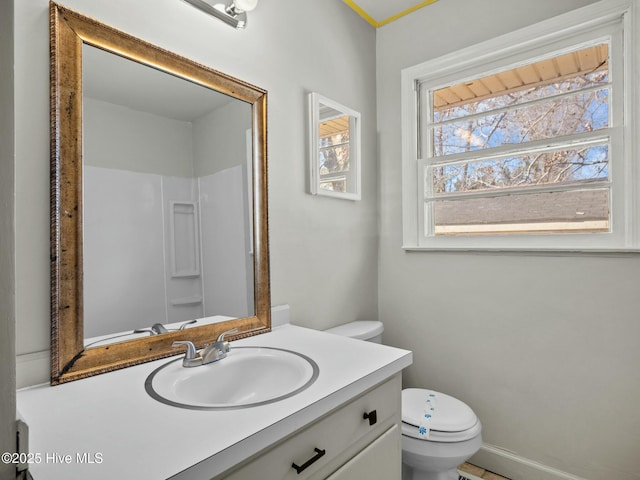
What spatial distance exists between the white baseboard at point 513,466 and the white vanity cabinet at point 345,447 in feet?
3.13

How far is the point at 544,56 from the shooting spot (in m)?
1.74

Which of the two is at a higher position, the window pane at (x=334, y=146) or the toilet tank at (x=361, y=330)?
the window pane at (x=334, y=146)

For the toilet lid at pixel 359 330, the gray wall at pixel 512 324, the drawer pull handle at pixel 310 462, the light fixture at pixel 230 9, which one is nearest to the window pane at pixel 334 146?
the gray wall at pixel 512 324

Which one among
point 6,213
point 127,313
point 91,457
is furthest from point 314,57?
point 91,457

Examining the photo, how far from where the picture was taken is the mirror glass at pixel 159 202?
1050 millimetres

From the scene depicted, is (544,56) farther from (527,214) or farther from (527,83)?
(527,214)

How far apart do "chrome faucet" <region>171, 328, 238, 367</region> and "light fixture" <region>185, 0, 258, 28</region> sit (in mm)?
1160

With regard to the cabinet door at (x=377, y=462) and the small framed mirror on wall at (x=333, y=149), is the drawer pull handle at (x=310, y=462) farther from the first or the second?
the small framed mirror on wall at (x=333, y=149)

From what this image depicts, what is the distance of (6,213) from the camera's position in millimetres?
457

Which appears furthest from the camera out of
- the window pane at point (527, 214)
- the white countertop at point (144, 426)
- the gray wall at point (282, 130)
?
the window pane at point (527, 214)

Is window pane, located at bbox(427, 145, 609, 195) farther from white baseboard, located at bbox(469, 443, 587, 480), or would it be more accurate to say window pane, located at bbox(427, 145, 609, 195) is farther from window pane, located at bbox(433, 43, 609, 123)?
white baseboard, located at bbox(469, 443, 587, 480)

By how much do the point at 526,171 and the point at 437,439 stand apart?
132 cm

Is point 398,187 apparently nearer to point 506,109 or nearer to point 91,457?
point 506,109

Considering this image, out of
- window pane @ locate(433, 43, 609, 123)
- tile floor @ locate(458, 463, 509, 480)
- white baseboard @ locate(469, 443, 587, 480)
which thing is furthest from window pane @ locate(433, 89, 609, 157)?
tile floor @ locate(458, 463, 509, 480)
